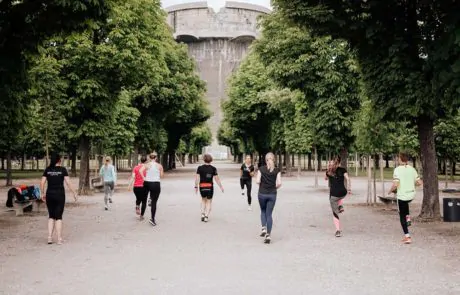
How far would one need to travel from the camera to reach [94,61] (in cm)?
2416

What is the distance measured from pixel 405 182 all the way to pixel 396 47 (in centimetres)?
412

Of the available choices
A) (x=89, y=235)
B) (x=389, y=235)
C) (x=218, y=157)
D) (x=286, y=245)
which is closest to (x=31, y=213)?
(x=89, y=235)

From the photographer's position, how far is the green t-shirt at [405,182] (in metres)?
11.4

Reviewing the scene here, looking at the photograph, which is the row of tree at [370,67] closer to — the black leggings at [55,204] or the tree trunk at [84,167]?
the black leggings at [55,204]

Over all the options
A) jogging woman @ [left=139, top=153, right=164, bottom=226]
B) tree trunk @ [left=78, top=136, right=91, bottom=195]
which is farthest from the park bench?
jogging woman @ [left=139, top=153, right=164, bottom=226]

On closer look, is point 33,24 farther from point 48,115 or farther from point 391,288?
point 48,115

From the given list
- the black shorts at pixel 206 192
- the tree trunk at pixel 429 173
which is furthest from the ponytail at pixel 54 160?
the tree trunk at pixel 429 173

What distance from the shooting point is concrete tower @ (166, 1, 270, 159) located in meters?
140

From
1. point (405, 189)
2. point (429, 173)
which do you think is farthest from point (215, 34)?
point (405, 189)

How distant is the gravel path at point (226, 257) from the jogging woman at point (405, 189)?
0.42 m

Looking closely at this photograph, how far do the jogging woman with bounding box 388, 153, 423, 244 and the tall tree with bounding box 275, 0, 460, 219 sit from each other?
2349 mm

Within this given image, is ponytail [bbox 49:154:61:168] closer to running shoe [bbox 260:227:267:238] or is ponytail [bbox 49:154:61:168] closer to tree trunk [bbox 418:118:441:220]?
running shoe [bbox 260:227:267:238]

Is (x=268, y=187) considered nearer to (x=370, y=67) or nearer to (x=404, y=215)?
(x=404, y=215)

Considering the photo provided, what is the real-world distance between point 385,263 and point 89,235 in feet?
22.1
